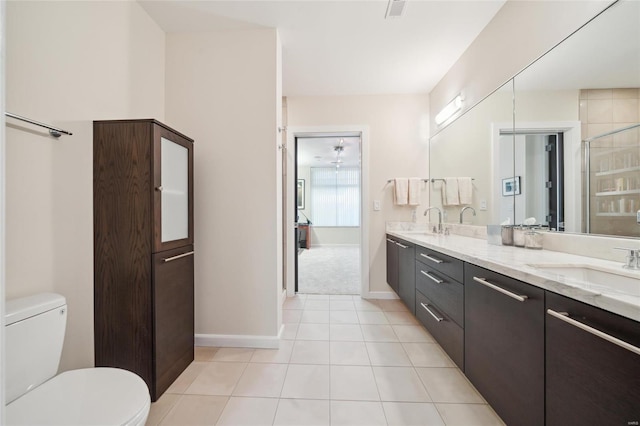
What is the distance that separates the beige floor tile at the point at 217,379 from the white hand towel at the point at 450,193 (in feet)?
8.03

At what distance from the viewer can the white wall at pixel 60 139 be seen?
1.13 metres

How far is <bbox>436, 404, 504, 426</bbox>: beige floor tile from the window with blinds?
648cm

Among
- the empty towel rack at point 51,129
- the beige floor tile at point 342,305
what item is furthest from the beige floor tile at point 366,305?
the empty towel rack at point 51,129

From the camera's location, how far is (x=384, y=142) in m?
3.18

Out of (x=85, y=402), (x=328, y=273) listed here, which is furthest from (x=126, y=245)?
(x=328, y=273)

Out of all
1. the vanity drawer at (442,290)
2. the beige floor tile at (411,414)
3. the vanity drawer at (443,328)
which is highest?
the vanity drawer at (442,290)

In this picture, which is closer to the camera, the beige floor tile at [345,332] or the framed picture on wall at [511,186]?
the framed picture on wall at [511,186]

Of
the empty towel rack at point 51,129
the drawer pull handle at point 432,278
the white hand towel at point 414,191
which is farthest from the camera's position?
the white hand towel at point 414,191

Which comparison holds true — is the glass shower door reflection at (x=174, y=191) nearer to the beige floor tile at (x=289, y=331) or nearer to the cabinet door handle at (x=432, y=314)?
the beige floor tile at (x=289, y=331)

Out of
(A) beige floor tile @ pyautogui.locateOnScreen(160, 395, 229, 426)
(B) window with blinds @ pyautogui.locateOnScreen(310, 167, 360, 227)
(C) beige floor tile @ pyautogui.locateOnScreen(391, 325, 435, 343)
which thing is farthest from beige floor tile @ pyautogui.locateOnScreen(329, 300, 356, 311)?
(B) window with blinds @ pyautogui.locateOnScreen(310, 167, 360, 227)

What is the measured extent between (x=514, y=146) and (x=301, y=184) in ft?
20.4

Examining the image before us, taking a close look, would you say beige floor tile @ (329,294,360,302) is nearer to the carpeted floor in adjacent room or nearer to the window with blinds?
the carpeted floor in adjacent room

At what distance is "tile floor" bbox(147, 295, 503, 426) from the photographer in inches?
52.3

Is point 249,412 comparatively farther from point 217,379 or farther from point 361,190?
point 361,190
